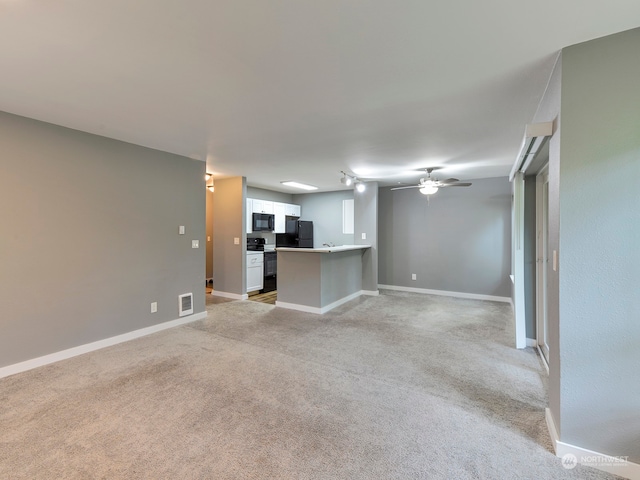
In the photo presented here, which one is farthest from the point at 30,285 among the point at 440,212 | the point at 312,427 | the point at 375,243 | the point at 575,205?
the point at 440,212

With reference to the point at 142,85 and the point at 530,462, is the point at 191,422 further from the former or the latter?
the point at 142,85

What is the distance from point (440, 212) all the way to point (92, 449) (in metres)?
6.22

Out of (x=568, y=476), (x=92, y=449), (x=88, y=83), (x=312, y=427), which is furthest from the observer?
(x=88, y=83)

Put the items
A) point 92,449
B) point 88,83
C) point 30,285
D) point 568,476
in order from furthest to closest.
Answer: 1. point 30,285
2. point 88,83
3. point 92,449
4. point 568,476

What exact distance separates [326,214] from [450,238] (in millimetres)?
3111

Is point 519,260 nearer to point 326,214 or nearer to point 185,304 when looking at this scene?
point 185,304

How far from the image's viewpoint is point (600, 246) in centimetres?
160

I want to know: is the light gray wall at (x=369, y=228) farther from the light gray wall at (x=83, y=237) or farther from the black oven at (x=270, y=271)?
the light gray wall at (x=83, y=237)

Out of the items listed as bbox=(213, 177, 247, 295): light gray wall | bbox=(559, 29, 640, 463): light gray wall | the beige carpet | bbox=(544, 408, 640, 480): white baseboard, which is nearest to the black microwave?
bbox=(213, 177, 247, 295): light gray wall

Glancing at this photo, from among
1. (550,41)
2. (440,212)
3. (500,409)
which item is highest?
(550,41)

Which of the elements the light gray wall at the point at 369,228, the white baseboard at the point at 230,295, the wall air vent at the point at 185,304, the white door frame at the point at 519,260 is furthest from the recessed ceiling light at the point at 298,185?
the white door frame at the point at 519,260

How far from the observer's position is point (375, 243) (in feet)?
20.1

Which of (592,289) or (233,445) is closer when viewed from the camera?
(592,289)

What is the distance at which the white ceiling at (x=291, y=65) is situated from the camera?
1.43 meters
